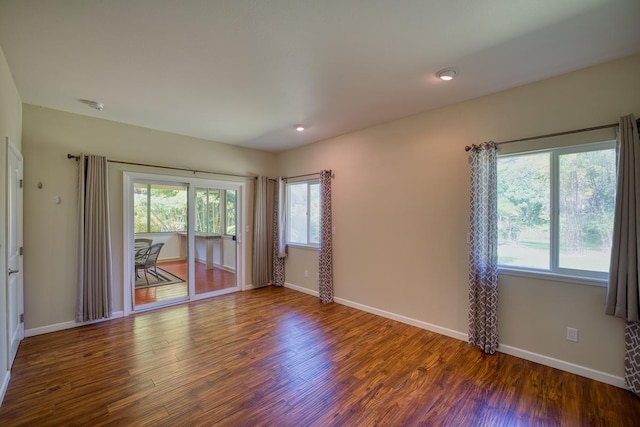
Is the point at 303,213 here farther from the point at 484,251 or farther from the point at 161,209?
the point at 484,251

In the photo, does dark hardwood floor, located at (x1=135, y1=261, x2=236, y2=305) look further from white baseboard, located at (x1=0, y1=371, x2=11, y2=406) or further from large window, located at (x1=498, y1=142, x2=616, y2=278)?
large window, located at (x1=498, y1=142, x2=616, y2=278)

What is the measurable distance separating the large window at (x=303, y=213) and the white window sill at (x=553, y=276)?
9.82 ft

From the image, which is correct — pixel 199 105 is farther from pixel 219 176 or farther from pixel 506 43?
pixel 506 43

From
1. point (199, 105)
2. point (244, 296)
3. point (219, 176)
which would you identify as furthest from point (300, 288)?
point (199, 105)

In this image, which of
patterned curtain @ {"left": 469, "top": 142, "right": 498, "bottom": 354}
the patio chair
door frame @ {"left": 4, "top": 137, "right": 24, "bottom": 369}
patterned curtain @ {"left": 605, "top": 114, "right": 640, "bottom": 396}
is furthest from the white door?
patterned curtain @ {"left": 605, "top": 114, "right": 640, "bottom": 396}

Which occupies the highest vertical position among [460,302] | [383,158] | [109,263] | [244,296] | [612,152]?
[383,158]

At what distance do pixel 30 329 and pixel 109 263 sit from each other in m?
1.04

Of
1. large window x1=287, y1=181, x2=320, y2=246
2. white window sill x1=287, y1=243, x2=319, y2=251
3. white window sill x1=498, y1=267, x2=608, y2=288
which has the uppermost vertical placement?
large window x1=287, y1=181, x2=320, y2=246

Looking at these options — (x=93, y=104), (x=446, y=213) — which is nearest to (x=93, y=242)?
(x=93, y=104)

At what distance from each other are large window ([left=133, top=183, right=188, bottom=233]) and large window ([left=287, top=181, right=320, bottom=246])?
1954mm

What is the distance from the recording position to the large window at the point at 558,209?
2486 mm

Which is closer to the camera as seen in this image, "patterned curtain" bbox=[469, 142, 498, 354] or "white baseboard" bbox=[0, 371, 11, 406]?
"white baseboard" bbox=[0, 371, 11, 406]

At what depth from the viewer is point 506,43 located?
214 centimetres

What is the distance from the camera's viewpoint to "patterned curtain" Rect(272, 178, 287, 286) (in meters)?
5.54
